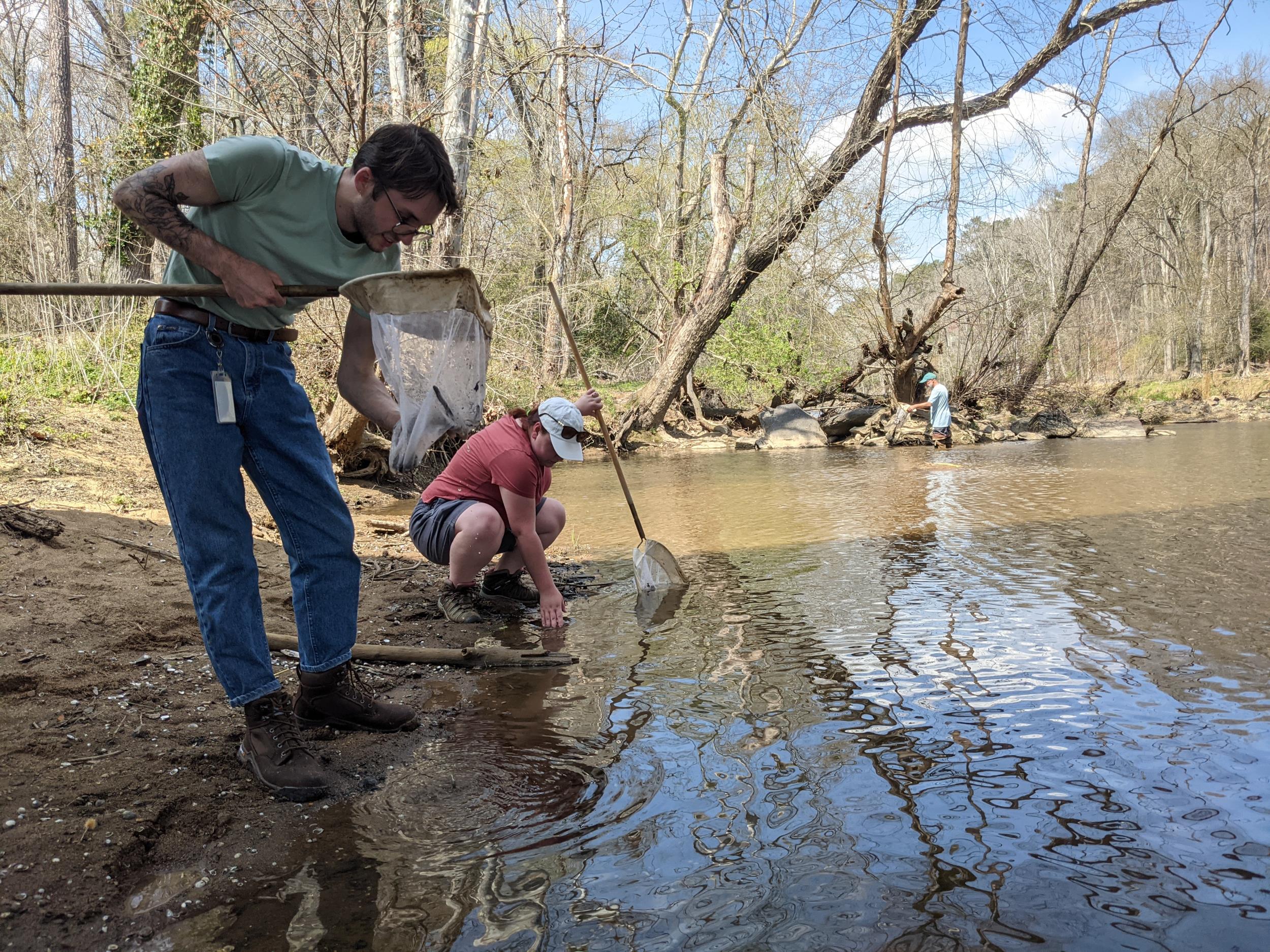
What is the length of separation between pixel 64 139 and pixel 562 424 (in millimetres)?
13145

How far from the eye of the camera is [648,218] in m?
17.9

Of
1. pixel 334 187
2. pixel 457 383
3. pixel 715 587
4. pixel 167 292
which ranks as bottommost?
pixel 715 587

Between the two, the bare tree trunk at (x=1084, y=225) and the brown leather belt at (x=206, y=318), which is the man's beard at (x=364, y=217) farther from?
the bare tree trunk at (x=1084, y=225)

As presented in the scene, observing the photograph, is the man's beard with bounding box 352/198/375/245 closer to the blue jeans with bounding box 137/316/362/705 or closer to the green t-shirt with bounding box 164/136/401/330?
the green t-shirt with bounding box 164/136/401/330

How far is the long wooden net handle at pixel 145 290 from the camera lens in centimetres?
230

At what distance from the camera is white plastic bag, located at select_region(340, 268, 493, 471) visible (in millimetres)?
2752

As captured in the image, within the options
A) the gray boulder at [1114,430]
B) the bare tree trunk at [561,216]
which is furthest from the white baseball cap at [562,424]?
A: the gray boulder at [1114,430]

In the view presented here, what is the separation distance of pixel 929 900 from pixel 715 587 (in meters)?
3.22

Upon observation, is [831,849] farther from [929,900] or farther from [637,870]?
[637,870]

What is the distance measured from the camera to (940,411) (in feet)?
49.1

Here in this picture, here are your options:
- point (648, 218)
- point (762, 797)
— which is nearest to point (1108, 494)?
point (762, 797)

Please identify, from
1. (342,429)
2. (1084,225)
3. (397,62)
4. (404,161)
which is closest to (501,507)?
(404,161)

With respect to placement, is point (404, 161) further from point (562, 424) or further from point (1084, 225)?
point (1084, 225)

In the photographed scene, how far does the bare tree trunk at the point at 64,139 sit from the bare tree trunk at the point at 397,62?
422cm
